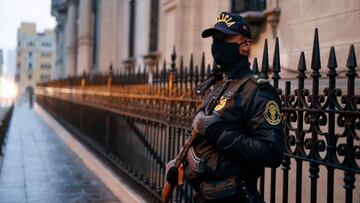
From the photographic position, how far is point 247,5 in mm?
8859

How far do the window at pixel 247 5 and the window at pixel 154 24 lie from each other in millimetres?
5763

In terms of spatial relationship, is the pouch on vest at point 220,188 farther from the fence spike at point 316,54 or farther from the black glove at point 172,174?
the fence spike at point 316,54

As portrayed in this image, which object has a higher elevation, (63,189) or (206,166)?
(206,166)

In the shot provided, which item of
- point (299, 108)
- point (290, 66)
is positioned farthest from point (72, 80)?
point (299, 108)

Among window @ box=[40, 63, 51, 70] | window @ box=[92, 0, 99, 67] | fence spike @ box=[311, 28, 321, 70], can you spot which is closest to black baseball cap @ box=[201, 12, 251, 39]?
fence spike @ box=[311, 28, 321, 70]

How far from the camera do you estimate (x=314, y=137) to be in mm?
2945

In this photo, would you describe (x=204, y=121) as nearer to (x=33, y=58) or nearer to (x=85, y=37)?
(x=85, y=37)

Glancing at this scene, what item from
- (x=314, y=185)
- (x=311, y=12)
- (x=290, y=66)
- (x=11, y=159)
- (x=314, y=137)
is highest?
(x=311, y=12)

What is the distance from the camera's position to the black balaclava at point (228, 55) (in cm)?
255

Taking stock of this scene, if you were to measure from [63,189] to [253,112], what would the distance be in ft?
19.7

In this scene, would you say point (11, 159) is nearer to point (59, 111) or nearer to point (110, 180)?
point (110, 180)

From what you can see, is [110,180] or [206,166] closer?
[206,166]

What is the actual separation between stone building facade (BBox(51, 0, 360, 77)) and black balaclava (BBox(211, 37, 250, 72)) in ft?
11.8

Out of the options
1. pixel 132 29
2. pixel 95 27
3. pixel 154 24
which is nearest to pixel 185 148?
pixel 154 24
